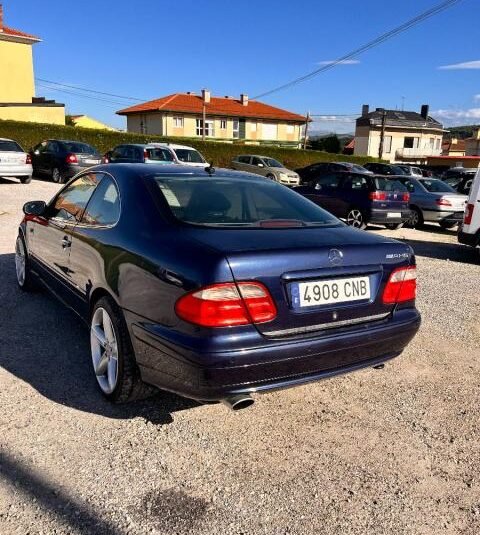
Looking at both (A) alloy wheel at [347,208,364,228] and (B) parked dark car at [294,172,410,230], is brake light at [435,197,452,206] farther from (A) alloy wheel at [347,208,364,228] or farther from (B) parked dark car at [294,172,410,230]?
(A) alloy wheel at [347,208,364,228]

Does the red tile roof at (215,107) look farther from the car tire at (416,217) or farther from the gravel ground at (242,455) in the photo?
the gravel ground at (242,455)

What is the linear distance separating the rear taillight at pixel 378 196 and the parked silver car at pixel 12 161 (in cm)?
1084

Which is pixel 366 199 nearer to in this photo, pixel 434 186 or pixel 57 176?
pixel 434 186

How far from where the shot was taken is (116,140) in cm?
2781

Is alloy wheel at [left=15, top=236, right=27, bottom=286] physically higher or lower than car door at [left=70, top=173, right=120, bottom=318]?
lower

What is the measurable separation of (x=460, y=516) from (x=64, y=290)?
3.13 metres

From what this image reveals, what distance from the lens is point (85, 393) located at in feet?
11.1

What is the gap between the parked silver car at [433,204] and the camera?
43.8 feet

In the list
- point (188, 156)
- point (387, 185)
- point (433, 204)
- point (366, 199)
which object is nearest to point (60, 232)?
point (366, 199)

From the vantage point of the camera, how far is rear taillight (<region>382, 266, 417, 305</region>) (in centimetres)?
300

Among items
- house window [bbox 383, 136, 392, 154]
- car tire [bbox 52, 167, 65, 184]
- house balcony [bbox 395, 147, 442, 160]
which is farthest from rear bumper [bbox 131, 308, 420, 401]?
house balcony [bbox 395, 147, 442, 160]

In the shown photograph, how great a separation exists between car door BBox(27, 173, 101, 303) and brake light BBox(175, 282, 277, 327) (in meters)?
1.78

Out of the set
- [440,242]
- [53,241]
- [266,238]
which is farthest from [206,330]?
[440,242]

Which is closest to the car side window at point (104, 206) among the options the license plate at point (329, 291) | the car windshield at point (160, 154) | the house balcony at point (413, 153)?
the license plate at point (329, 291)
